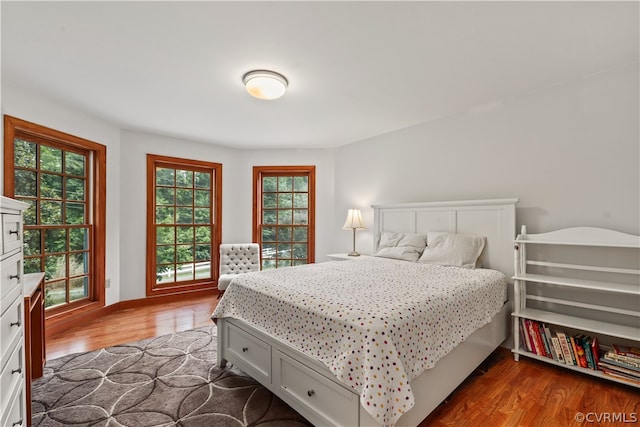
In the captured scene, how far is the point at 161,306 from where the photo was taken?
4070mm

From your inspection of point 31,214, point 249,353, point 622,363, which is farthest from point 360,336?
point 31,214

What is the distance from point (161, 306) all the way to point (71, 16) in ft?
11.3

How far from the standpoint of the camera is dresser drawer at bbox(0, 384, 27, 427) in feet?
3.71

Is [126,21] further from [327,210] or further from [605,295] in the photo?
[605,295]

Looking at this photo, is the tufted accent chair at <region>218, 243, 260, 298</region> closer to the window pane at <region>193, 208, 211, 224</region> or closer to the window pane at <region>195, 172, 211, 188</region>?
the window pane at <region>193, 208, 211, 224</region>

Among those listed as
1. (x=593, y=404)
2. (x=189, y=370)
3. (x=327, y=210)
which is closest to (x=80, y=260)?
(x=189, y=370)

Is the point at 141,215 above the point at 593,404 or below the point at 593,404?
above

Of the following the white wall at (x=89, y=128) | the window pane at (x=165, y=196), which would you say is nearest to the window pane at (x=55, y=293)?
the white wall at (x=89, y=128)

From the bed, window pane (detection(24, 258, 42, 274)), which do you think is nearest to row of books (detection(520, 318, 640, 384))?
the bed

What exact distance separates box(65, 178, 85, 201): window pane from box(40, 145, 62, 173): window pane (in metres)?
0.18

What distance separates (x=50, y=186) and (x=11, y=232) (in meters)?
2.46

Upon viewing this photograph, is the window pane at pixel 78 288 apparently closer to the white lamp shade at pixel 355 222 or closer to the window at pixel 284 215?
the window at pixel 284 215

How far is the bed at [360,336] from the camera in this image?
1.38 m

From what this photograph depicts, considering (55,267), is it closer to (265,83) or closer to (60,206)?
(60,206)
